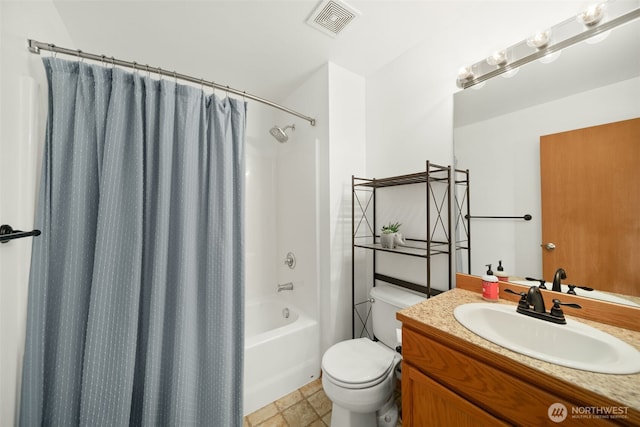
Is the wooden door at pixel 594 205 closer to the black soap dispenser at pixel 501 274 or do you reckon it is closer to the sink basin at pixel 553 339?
the black soap dispenser at pixel 501 274

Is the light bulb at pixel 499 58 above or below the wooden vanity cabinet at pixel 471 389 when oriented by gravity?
above

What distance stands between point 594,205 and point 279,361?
5.93ft

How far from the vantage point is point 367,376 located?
3.63 feet

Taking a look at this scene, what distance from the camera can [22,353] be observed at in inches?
33.2

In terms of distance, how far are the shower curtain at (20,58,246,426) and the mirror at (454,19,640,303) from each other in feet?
4.30

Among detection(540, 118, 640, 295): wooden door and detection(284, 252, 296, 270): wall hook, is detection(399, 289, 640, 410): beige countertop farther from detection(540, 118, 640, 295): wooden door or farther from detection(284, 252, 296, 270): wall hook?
detection(284, 252, 296, 270): wall hook

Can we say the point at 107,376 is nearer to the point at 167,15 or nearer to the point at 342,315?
the point at 342,315

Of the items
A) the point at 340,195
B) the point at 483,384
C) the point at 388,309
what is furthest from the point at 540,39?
the point at 388,309

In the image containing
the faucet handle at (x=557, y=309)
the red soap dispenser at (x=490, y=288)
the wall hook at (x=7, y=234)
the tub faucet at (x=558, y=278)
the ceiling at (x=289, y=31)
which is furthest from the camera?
the ceiling at (x=289, y=31)

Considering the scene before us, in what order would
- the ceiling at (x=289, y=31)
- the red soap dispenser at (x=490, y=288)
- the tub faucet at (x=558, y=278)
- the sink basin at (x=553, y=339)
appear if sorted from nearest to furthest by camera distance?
the sink basin at (x=553, y=339)
the tub faucet at (x=558, y=278)
the red soap dispenser at (x=490, y=288)
the ceiling at (x=289, y=31)

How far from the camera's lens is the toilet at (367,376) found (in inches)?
42.1

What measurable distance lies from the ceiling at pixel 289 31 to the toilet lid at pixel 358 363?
5.56 ft

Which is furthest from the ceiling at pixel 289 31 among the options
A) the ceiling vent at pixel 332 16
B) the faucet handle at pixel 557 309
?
the faucet handle at pixel 557 309

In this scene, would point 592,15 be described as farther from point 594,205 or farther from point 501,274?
point 501,274
